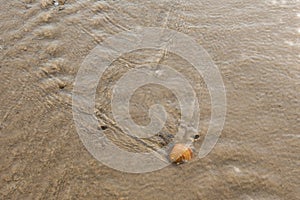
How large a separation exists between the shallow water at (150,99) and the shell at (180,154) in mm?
51

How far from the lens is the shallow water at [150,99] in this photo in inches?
74.4

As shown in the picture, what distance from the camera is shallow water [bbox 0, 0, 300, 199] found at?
6.20ft

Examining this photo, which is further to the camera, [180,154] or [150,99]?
[150,99]

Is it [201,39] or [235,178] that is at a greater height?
[201,39]

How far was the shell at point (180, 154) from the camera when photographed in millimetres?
1977

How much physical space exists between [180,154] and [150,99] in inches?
21.3

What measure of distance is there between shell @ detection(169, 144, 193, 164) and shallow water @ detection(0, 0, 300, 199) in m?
0.05

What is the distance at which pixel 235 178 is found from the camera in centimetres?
188

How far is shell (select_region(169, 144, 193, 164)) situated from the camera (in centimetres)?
198

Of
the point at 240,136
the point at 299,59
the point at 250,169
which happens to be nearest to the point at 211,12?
the point at 299,59

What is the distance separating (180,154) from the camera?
1.99 meters

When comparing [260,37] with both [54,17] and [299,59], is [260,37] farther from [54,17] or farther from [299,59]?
[54,17]

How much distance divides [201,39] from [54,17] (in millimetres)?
1382

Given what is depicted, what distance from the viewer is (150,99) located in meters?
2.37
